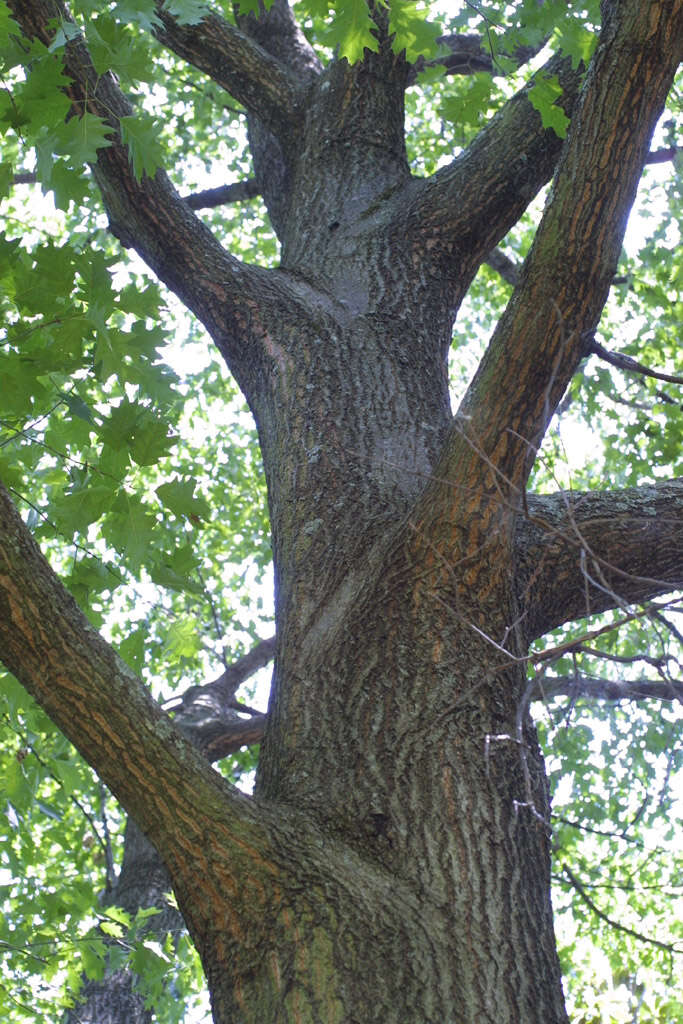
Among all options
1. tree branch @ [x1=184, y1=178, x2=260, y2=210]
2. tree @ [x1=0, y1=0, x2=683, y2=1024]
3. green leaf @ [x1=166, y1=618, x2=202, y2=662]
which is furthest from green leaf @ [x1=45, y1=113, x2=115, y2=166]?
tree branch @ [x1=184, y1=178, x2=260, y2=210]

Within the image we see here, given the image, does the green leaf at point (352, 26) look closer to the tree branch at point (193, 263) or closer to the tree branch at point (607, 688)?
the tree branch at point (193, 263)

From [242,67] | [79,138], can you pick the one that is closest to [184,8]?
[79,138]

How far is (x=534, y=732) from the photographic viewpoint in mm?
2393

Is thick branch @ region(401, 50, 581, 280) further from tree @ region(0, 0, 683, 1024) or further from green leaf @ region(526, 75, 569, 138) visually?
green leaf @ region(526, 75, 569, 138)

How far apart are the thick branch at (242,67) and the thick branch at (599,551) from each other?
101 inches

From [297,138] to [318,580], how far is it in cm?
257

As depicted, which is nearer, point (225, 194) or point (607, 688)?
point (607, 688)

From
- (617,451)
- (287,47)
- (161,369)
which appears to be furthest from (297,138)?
(617,451)

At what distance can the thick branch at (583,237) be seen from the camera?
221 centimetres

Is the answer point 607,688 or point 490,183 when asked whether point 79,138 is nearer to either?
point 490,183

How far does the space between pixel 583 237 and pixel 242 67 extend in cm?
260

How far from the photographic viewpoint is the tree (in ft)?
6.07

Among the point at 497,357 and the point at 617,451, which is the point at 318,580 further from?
the point at 617,451

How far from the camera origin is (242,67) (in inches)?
164
